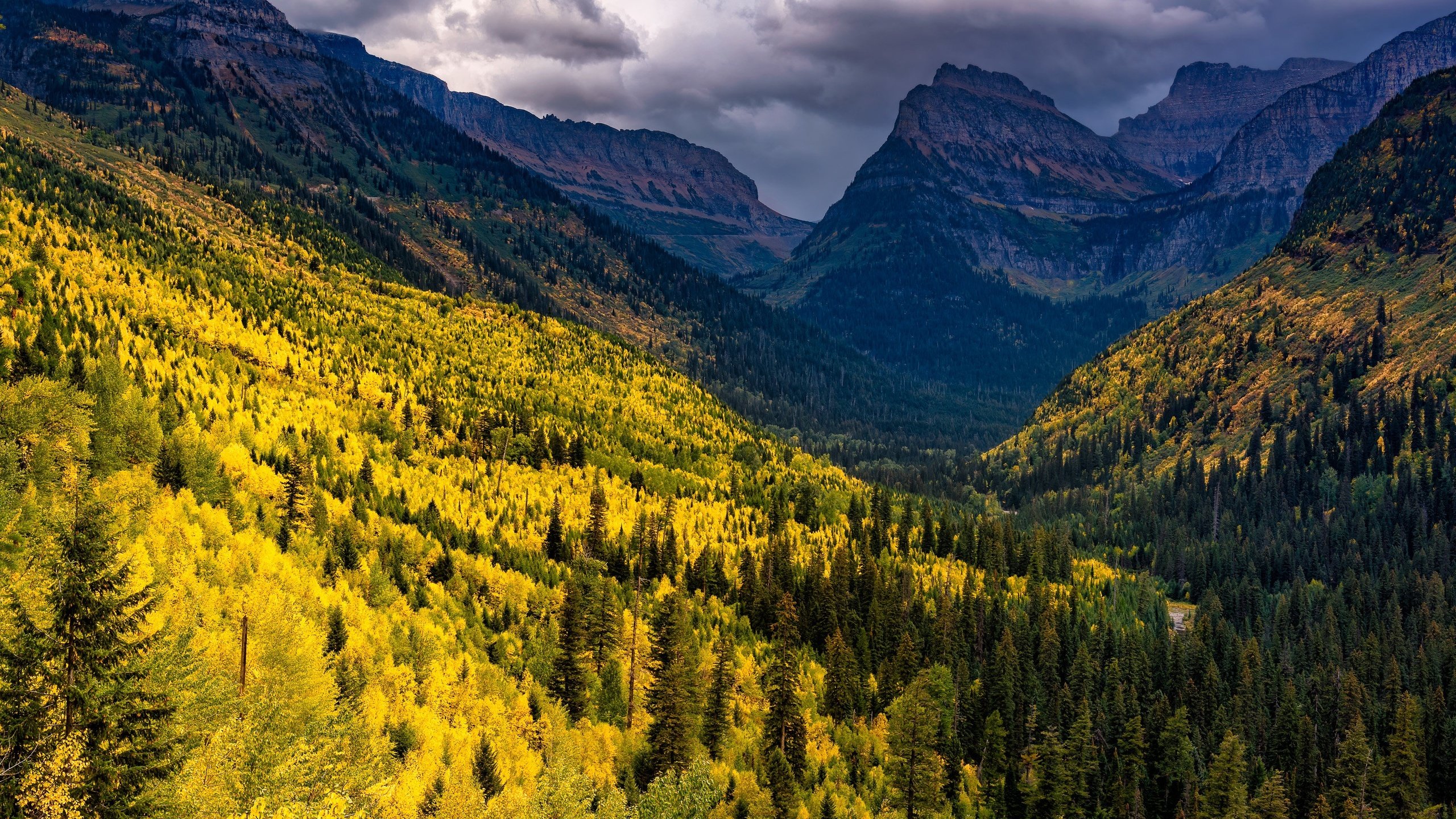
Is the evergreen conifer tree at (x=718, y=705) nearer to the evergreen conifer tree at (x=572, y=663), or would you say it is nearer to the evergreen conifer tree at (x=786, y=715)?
the evergreen conifer tree at (x=786, y=715)

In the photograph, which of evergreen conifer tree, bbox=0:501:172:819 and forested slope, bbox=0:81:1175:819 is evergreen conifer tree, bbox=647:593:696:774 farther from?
evergreen conifer tree, bbox=0:501:172:819

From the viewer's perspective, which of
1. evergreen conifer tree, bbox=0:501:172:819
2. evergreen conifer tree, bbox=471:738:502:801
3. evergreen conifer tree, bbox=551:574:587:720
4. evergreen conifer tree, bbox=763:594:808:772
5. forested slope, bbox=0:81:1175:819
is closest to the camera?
evergreen conifer tree, bbox=0:501:172:819

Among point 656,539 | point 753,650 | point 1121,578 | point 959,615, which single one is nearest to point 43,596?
point 753,650

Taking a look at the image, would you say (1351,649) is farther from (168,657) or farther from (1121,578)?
(168,657)

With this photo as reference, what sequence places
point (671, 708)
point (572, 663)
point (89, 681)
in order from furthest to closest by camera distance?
point (572, 663), point (671, 708), point (89, 681)

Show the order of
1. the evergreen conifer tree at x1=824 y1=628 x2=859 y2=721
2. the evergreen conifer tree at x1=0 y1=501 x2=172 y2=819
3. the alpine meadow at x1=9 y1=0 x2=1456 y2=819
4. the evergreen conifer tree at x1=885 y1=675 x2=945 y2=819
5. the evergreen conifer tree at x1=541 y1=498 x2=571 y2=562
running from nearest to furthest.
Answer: the evergreen conifer tree at x1=0 y1=501 x2=172 y2=819 < the alpine meadow at x1=9 y1=0 x2=1456 y2=819 < the evergreen conifer tree at x1=885 y1=675 x2=945 y2=819 < the evergreen conifer tree at x1=824 y1=628 x2=859 y2=721 < the evergreen conifer tree at x1=541 y1=498 x2=571 y2=562

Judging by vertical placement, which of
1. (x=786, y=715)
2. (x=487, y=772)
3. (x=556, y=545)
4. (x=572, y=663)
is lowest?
(x=786, y=715)

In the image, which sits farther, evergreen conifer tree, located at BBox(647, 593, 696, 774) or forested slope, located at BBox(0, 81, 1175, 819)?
evergreen conifer tree, located at BBox(647, 593, 696, 774)

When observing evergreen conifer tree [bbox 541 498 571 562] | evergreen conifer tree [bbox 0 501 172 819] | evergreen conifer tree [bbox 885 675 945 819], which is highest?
evergreen conifer tree [bbox 0 501 172 819]

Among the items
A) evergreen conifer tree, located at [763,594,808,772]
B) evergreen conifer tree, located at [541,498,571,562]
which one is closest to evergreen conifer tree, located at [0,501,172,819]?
evergreen conifer tree, located at [763,594,808,772]

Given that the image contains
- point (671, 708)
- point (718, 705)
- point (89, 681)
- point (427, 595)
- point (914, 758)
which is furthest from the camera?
point (427, 595)

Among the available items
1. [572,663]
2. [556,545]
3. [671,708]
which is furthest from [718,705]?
[556,545]

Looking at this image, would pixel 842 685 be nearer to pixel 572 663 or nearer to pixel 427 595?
pixel 572 663

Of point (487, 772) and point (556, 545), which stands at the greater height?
point (556, 545)
